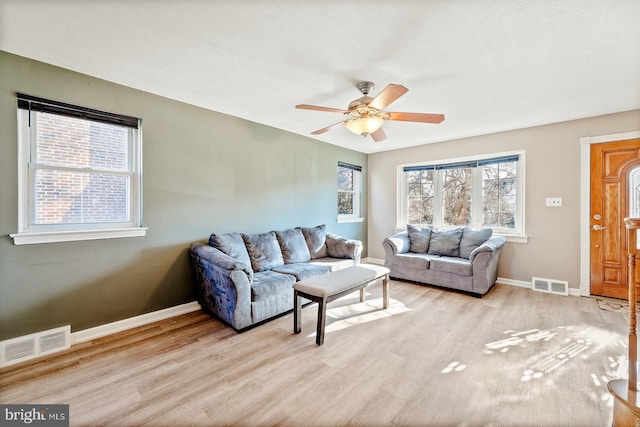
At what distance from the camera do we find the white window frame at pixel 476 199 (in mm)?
4082

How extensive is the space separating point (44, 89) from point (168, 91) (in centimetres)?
95

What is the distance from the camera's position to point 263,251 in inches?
134

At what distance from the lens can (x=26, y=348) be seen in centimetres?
217

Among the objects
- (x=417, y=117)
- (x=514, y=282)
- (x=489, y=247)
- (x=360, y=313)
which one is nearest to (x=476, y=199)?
(x=489, y=247)

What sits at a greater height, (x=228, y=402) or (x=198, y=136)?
(x=198, y=136)

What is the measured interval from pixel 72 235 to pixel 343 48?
9.16 ft

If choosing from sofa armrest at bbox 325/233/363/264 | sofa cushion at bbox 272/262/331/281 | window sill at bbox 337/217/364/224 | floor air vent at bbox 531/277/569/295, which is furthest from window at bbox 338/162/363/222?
floor air vent at bbox 531/277/569/295

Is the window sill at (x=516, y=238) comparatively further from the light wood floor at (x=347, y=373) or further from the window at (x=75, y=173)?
the window at (x=75, y=173)

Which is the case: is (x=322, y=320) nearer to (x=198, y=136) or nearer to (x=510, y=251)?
(x=198, y=136)

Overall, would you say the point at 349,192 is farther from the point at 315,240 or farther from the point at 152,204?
the point at 152,204

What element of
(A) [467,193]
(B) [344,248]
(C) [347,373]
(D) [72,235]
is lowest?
(C) [347,373]

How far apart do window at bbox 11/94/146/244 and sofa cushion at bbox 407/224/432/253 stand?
3.92m

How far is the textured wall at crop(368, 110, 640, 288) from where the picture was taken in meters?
3.61

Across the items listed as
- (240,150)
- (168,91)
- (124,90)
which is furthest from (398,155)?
(124,90)
